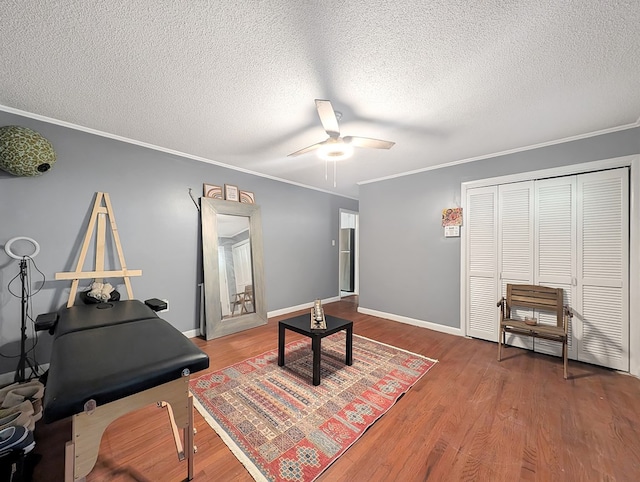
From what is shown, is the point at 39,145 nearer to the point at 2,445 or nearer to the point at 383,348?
the point at 2,445

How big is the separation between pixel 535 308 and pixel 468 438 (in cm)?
203

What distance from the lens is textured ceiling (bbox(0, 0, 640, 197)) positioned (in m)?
1.29

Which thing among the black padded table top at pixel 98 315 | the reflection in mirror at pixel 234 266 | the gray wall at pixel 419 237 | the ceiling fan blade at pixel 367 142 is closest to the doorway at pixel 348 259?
the gray wall at pixel 419 237

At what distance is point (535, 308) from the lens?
2885mm

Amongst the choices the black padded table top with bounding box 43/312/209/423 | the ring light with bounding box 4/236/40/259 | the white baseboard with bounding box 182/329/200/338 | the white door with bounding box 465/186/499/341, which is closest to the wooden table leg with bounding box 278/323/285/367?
the black padded table top with bounding box 43/312/209/423

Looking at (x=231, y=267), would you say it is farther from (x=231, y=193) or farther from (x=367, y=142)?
(x=367, y=142)

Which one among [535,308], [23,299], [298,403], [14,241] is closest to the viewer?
[298,403]

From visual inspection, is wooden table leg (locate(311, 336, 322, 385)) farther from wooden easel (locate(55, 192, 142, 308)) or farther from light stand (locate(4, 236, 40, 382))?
light stand (locate(4, 236, 40, 382))

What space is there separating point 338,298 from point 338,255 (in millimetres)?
994

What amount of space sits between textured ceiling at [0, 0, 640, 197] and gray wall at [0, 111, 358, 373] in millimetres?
376

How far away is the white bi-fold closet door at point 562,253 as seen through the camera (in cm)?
251

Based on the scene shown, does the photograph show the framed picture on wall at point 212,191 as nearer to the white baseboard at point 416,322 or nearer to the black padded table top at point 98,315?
the black padded table top at point 98,315

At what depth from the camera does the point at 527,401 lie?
2023 mm

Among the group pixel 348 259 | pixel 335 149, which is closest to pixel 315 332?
pixel 335 149
